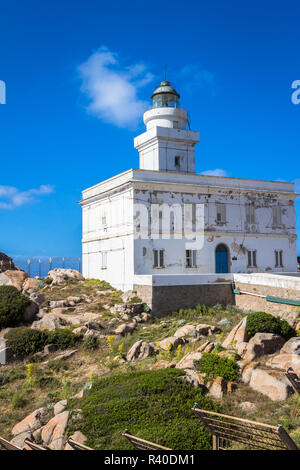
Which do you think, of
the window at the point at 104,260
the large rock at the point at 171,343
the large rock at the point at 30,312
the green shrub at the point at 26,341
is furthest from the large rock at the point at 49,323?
the window at the point at 104,260

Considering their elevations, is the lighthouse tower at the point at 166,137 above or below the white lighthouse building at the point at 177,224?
above

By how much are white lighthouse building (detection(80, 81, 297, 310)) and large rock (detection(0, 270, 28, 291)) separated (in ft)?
18.3

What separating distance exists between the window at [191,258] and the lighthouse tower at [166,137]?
271 inches

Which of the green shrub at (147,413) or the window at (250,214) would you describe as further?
the window at (250,214)

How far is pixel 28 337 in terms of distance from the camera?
18.7 metres

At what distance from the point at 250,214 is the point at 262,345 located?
17.1 metres

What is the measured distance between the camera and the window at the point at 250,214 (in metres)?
29.8

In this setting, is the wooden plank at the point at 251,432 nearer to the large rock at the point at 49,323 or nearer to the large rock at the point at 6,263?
the large rock at the point at 49,323

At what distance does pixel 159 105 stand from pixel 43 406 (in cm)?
2517

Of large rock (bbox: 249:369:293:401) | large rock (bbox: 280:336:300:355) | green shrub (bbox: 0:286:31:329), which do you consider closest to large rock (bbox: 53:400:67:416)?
large rock (bbox: 249:369:293:401)

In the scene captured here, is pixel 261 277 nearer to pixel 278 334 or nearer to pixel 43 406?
pixel 278 334

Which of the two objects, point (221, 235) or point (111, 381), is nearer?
point (111, 381)
